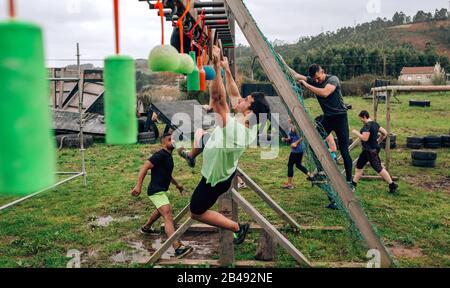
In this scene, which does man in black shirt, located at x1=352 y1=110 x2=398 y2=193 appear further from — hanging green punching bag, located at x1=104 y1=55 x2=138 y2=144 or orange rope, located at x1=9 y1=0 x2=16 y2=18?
orange rope, located at x1=9 y1=0 x2=16 y2=18

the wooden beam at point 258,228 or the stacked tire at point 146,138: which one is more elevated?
the stacked tire at point 146,138

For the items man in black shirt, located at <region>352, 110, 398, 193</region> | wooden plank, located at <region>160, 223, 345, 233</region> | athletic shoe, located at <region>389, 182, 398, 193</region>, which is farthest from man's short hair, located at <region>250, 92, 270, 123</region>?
athletic shoe, located at <region>389, 182, 398, 193</region>

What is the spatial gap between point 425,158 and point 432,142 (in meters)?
2.98

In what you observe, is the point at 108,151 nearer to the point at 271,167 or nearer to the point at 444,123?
the point at 271,167

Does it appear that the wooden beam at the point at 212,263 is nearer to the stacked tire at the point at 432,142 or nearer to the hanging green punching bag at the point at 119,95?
the hanging green punching bag at the point at 119,95

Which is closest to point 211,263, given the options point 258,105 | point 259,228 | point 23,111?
point 259,228

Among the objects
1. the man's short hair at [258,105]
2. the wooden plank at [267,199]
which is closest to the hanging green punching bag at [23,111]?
the man's short hair at [258,105]

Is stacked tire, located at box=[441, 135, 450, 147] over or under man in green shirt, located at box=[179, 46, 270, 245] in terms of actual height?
under

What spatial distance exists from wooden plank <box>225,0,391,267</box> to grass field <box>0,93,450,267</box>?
26.0 inches

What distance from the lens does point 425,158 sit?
1006 centimetres

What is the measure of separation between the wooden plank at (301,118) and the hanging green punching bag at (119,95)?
2.67 meters

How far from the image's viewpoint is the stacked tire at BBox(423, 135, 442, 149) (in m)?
12.6

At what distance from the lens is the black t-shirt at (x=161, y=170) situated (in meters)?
5.20

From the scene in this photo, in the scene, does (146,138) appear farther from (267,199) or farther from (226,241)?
(226,241)
